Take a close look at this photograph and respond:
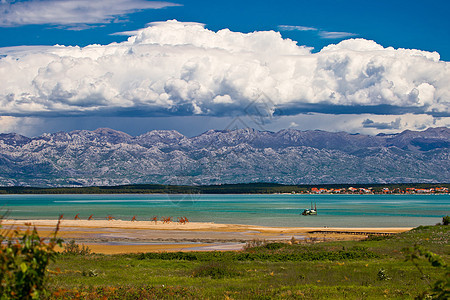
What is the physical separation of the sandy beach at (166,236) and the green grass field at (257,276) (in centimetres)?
1458

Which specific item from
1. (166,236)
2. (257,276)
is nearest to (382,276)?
(257,276)

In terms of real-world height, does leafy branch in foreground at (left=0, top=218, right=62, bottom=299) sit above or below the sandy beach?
below

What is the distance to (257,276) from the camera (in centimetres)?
2655

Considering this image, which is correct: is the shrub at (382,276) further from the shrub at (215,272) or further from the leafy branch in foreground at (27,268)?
the leafy branch in foreground at (27,268)

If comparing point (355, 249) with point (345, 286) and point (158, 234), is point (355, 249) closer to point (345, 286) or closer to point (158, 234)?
point (345, 286)

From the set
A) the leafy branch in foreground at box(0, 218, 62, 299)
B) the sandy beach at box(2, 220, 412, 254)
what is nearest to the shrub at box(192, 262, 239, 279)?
the leafy branch in foreground at box(0, 218, 62, 299)

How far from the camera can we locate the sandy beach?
5466 centimetres

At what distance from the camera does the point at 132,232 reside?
2886 inches

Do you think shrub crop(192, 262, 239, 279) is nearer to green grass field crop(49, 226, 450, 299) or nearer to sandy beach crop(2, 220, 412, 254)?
green grass field crop(49, 226, 450, 299)

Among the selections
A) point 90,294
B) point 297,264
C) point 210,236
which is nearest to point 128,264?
point 297,264

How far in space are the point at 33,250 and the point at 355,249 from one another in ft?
114

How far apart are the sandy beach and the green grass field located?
47.8 feet

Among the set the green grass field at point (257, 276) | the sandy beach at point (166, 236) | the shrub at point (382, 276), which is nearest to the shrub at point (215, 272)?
the green grass field at point (257, 276)

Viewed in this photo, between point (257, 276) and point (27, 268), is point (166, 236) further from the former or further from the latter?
point (27, 268)
